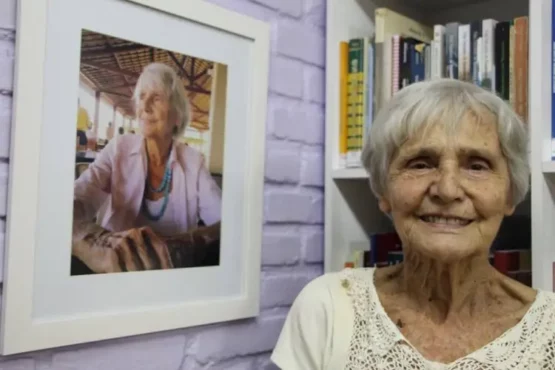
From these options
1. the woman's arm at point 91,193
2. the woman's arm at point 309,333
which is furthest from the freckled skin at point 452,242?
the woman's arm at point 91,193

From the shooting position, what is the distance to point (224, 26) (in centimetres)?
128

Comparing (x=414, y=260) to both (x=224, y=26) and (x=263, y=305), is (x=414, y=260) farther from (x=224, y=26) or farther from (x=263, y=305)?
(x=224, y=26)

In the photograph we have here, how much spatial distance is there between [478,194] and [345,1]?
27.4 inches

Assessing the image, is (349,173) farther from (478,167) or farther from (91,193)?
(91,193)

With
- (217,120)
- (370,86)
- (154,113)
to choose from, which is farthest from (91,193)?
(370,86)

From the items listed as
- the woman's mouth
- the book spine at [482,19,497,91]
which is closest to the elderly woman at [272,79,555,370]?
the woman's mouth

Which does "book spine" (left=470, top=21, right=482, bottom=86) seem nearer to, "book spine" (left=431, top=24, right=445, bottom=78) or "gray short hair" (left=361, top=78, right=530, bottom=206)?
"book spine" (left=431, top=24, right=445, bottom=78)

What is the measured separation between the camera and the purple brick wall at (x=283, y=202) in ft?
4.15

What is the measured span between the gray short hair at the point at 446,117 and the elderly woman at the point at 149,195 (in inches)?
14.6

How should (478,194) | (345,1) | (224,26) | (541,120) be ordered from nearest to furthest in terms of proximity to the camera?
(478,194) → (541,120) → (224,26) → (345,1)

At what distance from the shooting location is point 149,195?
3.87 ft

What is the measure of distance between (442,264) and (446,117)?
239 mm

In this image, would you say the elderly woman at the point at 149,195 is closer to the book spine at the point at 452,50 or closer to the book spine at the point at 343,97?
the book spine at the point at 343,97

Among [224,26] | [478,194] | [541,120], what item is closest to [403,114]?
[478,194]
